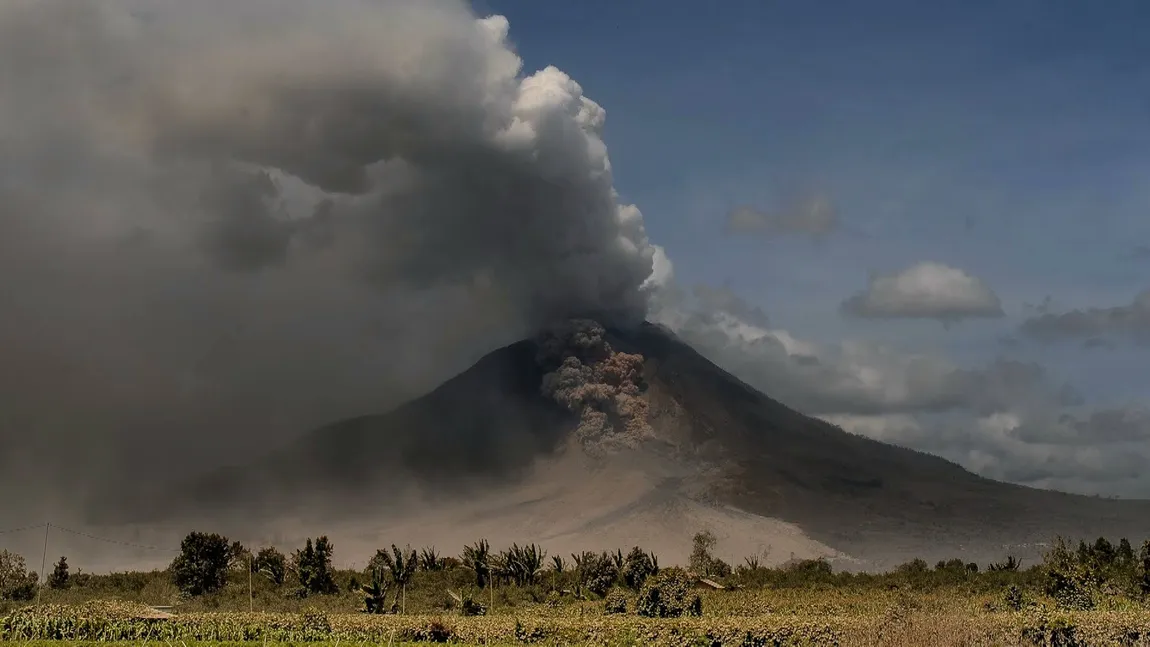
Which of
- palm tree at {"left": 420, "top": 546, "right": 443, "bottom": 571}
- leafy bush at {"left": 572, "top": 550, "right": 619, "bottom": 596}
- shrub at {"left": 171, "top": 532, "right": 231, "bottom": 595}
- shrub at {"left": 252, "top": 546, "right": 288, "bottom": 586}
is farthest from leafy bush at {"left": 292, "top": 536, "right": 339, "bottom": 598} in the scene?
leafy bush at {"left": 572, "top": 550, "right": 619, "bottom": 596}

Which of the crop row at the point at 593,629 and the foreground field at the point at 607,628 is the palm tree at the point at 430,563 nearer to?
the foreground field at the point at 607,628

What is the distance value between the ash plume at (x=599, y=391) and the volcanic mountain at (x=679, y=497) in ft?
5.87

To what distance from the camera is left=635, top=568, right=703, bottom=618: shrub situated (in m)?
36.6

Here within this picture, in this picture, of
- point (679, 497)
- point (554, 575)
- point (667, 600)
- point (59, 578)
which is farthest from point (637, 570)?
point (679, 497)

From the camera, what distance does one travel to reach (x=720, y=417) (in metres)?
196

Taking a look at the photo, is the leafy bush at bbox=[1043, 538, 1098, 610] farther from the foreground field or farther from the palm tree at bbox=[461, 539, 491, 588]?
the palm tree at bbox=[461, 539, 491, 588]

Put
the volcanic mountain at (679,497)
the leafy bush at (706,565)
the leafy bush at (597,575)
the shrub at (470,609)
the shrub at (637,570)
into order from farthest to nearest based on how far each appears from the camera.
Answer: the volcanic mountain at (679,497)
the leafy bush at (706,565)
the shrub at (637,570)
the leafy bush at (597,575)
the shrub at (470,609)

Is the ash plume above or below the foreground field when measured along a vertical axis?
above

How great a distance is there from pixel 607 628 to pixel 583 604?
57.3 feet

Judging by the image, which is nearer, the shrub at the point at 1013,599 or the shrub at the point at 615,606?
the shrub at the point at 1013,599

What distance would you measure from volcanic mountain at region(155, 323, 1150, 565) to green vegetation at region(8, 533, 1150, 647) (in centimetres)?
7044

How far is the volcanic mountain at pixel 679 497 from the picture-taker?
147 m

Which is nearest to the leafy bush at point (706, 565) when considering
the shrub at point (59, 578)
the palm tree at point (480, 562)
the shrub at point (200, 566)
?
the palm tree at point (480, 562)

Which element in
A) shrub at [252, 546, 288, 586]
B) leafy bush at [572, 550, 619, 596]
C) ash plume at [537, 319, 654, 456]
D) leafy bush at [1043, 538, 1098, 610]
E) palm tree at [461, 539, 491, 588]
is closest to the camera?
leafy bush at [1043, 538, 1098, 610]
